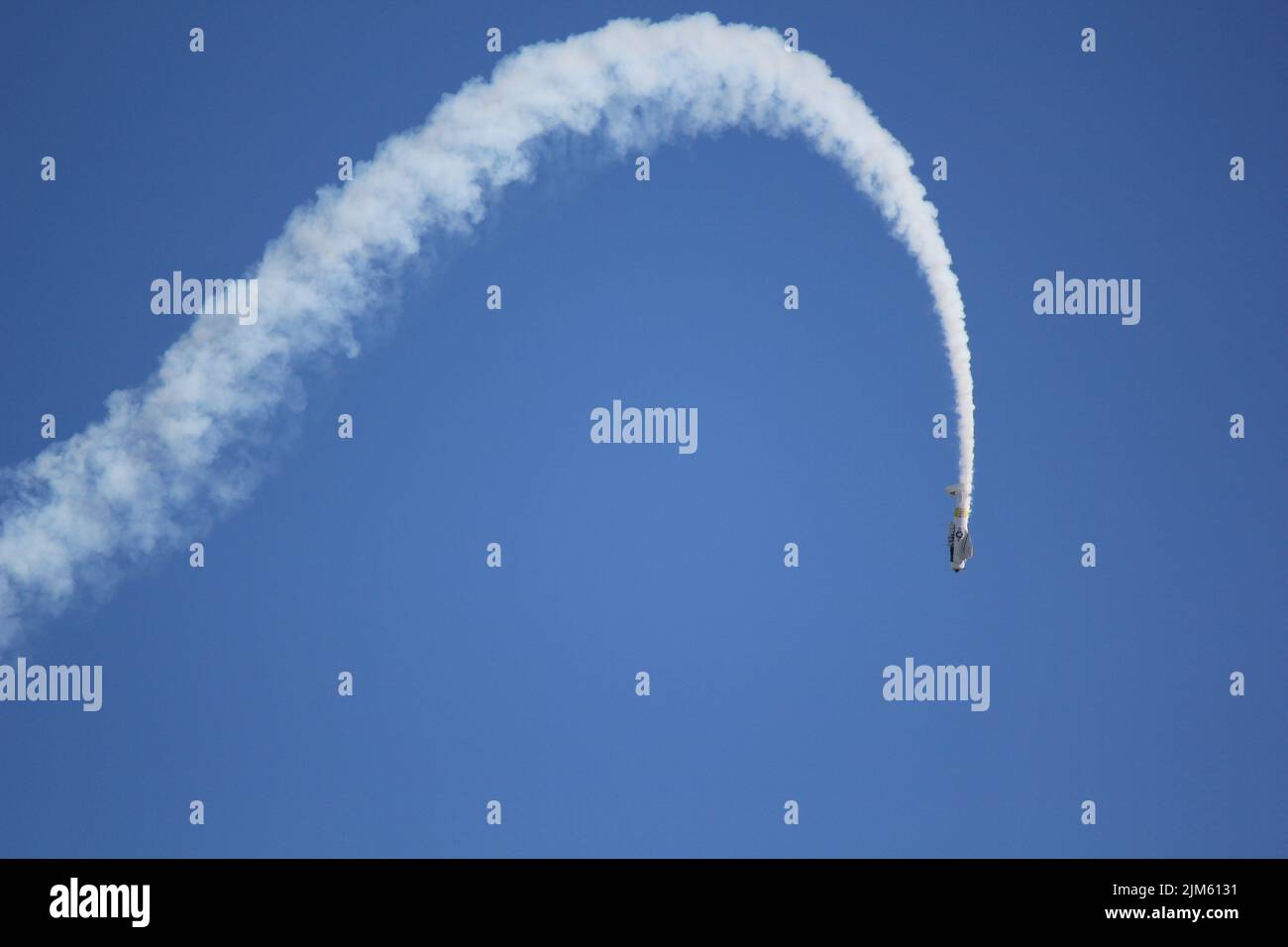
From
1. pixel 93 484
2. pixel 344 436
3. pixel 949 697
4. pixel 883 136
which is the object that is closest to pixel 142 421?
pixel 93 484

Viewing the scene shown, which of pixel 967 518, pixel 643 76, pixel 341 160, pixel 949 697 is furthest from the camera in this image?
pixel 949 697

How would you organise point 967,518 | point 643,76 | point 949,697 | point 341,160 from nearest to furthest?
point 967,518 < point 643,76 < point 341,160 < point 949,697

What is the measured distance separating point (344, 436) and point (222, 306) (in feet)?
16.2

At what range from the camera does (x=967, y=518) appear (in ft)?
128

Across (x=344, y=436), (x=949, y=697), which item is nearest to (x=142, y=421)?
(x=344, y=436)

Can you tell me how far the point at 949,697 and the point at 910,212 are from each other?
13449mm

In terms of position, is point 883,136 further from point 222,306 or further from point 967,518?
point 222,306

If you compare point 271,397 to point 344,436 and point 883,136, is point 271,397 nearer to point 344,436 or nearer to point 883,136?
point 344,436

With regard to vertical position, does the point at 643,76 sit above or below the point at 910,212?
above

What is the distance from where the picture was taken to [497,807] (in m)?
52.2
